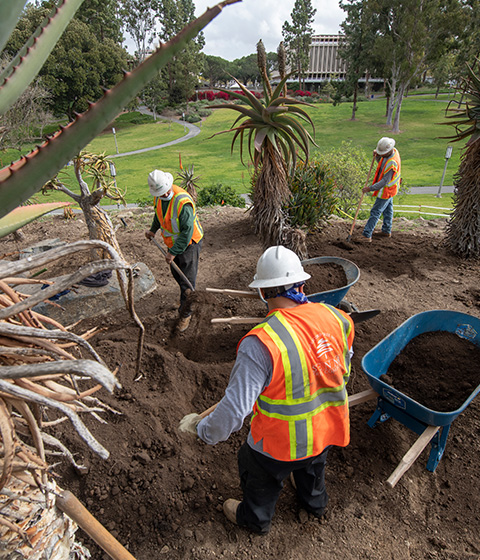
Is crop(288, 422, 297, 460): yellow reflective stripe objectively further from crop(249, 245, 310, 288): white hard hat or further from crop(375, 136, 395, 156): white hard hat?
crop(375, 136, 395, 156): white hard hat

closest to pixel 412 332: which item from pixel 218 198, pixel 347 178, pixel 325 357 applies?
pixel 325 357

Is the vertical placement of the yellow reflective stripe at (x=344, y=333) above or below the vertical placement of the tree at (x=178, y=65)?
below

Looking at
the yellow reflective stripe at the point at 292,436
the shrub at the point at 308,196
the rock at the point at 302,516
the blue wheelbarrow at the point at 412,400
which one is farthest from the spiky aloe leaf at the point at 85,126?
the shrub at the point at 308,196

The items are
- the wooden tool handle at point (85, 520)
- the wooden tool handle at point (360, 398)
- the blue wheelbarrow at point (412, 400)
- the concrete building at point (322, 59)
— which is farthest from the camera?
the concrete building at point (322, 59)

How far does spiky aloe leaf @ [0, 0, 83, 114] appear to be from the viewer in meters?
1.14

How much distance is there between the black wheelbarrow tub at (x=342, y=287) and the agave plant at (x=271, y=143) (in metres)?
0.51

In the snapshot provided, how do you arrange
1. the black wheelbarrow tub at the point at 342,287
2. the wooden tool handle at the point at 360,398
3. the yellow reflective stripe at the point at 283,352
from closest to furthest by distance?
the yellow reflective stripe at the point at 283,352, the wooden tool handle at the point at 360,398, the black wheelbarrow tub at the point at 342,287

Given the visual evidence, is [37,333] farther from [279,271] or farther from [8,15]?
[279,271]

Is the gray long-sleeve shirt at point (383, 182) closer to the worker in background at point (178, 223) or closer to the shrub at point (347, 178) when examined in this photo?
the shrub at point (347, 178)

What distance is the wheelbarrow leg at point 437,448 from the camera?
290cm

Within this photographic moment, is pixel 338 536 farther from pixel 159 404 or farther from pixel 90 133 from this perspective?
pixel 90 133

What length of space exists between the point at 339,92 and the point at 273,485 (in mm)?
40676

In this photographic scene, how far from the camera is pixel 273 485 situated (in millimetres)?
2494

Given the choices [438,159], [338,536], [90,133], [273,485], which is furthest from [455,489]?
[438,159]
